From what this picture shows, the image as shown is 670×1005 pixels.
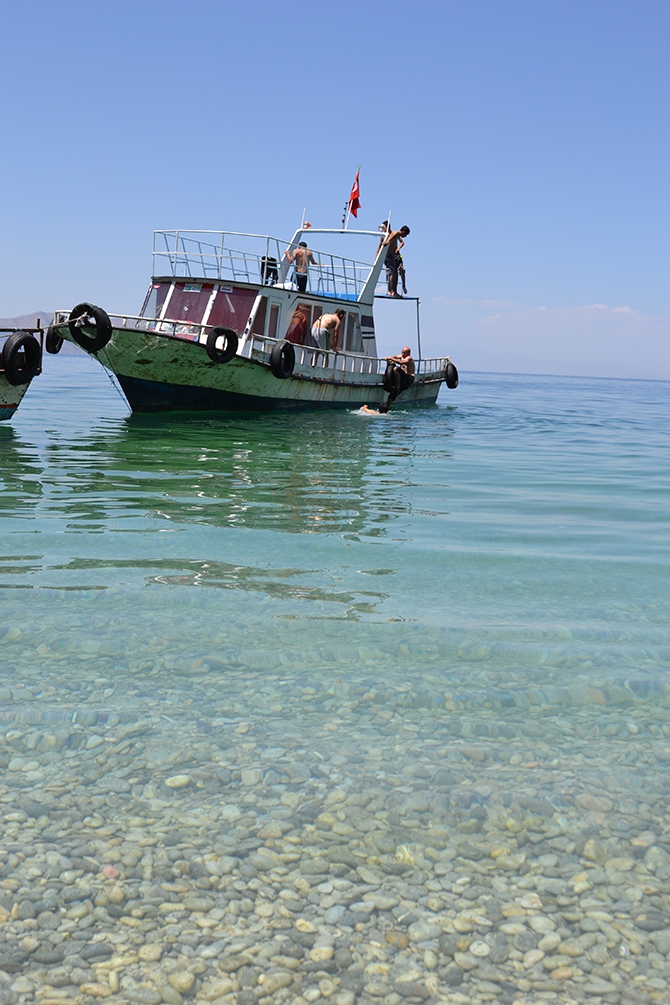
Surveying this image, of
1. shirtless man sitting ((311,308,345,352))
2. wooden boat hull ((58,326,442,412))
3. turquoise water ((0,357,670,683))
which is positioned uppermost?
shirtless man sitting ((311,308,345,352))

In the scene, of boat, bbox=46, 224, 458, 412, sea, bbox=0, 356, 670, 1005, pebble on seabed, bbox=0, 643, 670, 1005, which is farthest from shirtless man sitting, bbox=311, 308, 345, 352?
pebble on seabed, bbox=0, 643, 670, 1005

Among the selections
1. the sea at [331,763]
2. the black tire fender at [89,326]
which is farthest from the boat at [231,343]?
the sea at [331,763]

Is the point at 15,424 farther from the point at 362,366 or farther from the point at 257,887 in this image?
the point at 257,887

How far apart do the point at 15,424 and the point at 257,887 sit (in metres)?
17.1

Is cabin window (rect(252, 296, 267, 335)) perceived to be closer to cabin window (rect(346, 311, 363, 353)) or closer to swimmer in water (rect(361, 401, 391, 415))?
cabin window (rect(346, 311, 363, 353))

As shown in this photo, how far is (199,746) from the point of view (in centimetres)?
371

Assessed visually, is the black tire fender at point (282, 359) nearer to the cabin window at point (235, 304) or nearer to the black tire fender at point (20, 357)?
the cabin window at point (235, 304)

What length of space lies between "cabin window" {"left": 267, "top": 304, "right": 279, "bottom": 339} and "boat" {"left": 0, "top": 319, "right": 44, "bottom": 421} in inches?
251

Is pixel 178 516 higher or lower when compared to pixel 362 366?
lower

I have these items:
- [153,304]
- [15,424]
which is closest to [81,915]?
[15,424]

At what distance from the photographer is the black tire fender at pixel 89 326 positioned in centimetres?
1781

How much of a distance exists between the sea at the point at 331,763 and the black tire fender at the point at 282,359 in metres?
12.0

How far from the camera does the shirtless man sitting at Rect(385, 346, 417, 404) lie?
82.3ft

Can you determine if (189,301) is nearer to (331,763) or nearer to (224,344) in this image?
(224,344)
